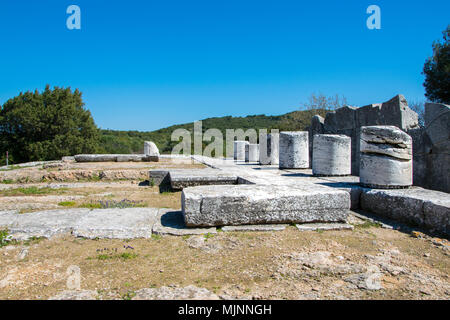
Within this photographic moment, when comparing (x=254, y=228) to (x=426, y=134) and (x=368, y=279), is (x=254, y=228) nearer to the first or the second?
(x=368, y=279)

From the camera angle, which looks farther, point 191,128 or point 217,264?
point 191,128

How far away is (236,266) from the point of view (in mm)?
2766

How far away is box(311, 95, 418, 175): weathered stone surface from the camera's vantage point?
623cm

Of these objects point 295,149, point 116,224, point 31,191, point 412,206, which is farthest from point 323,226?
point 31,191

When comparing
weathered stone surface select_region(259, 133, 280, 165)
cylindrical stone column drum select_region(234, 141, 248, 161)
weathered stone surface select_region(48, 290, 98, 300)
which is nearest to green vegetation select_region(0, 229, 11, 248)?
weathered stone surface select_region(48, 290, 98, 300)

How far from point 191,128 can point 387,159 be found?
56.6 meters

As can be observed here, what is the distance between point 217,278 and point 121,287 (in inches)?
27.7

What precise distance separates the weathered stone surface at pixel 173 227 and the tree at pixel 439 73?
2114cm

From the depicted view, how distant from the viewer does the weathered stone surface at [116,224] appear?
11.3 ft

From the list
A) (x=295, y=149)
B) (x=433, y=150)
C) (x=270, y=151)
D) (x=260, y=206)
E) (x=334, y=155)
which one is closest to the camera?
(x=260, y=206)

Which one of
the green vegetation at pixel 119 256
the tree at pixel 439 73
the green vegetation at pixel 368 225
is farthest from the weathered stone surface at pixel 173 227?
the tree at pixel 439 73

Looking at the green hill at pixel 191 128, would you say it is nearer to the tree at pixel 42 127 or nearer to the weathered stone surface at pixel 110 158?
the tree at pixel 42 127

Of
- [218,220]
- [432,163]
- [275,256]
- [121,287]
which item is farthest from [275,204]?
[432,163]

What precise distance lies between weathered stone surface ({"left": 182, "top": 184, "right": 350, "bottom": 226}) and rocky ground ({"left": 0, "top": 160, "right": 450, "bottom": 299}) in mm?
206
